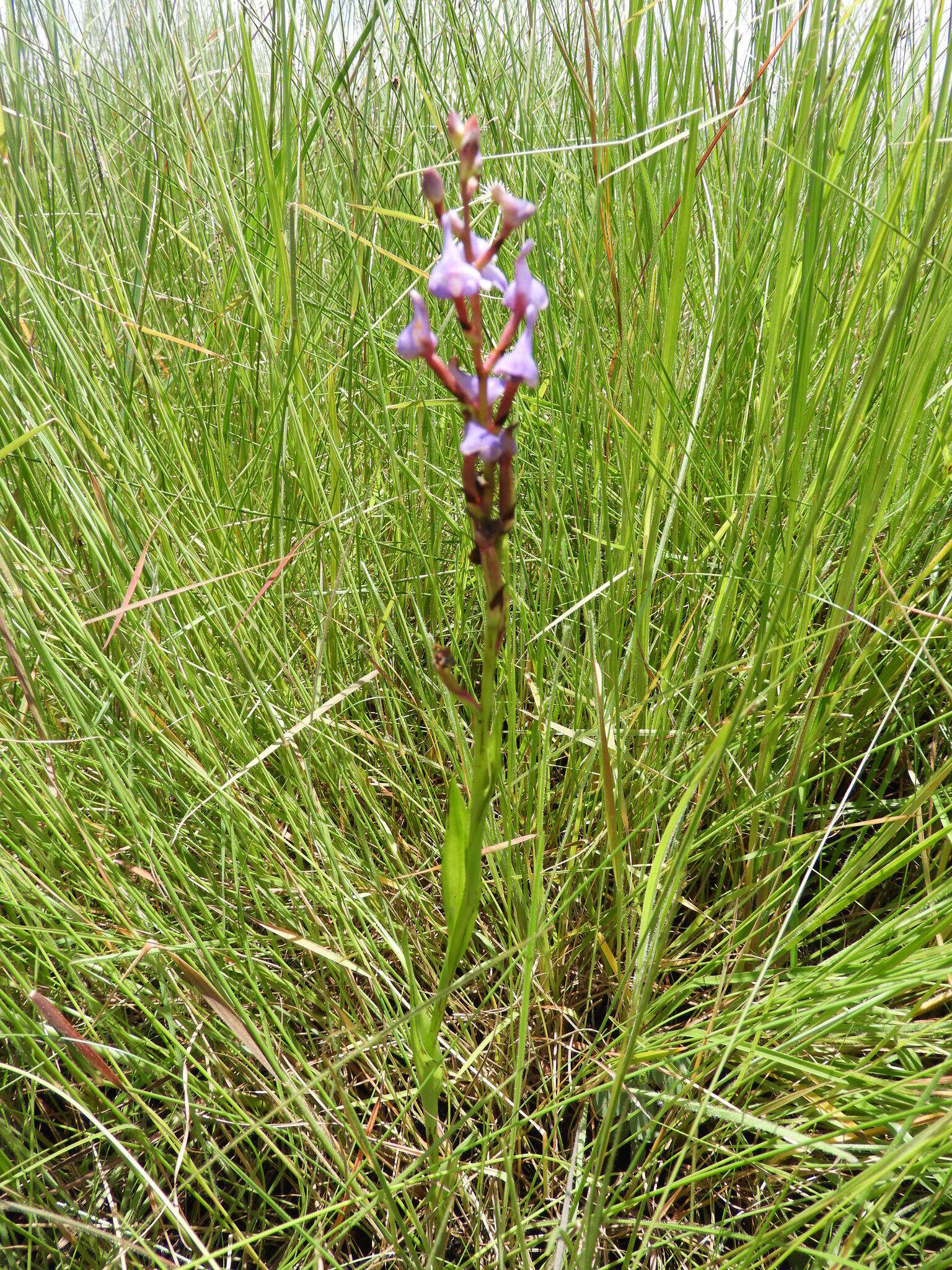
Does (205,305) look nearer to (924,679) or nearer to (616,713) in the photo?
(616,713)

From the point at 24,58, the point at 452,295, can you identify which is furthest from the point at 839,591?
the point at 24,58

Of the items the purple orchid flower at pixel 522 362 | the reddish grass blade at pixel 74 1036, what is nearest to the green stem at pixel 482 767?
the purple orchid flower at pixel 522 362

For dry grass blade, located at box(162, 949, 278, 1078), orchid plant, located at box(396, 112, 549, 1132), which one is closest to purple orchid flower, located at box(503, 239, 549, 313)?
orchid plant, located at box(396, 112, 549, 1132)

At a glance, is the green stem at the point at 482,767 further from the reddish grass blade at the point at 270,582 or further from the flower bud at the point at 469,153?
the reddish grass blade at the point at 270,582

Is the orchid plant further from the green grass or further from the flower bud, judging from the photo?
the green grass

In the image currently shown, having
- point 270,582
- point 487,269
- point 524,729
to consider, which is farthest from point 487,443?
point 524,729

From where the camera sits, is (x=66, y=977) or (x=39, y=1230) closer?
(x=39, y=1230)
